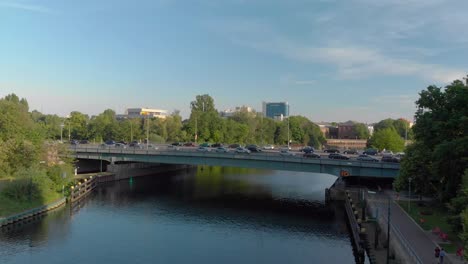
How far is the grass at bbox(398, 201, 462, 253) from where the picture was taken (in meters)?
36.2

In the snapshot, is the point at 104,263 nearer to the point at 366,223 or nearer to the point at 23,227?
the point at 23,227

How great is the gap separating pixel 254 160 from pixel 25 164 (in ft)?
127

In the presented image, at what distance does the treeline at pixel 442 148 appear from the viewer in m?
39.8

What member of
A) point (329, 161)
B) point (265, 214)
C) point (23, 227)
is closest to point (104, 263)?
point (23, 227)

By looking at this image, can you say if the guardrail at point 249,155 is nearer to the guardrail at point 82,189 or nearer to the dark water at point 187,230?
the dark water at point 187,230

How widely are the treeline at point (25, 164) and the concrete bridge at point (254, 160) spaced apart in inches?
465

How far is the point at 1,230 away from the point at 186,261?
909 inches

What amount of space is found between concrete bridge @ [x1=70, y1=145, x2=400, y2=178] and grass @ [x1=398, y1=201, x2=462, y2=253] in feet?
38.0

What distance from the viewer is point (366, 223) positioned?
49.3 metres

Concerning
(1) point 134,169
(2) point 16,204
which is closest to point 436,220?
(2) point 16,204

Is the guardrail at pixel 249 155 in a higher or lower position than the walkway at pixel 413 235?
higher

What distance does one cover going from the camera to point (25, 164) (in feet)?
237

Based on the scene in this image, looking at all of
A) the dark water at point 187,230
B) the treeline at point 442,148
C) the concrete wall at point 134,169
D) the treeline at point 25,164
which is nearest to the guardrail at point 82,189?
the dark water at point 187,230

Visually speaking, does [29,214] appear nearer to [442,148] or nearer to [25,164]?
[25,164]
